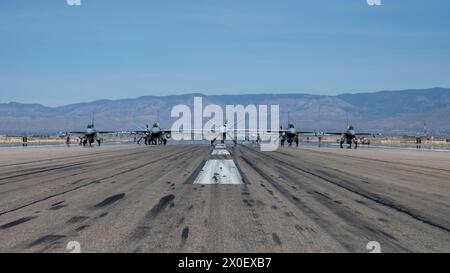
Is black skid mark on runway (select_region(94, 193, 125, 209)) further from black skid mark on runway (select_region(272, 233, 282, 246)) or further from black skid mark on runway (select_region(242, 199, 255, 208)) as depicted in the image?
black skid mark on runway (select_region(272, 233, 282, 246))

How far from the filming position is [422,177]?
2219 cm

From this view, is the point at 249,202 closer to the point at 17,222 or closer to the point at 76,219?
the point at 76,219

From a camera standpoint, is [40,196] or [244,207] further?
[40,196]

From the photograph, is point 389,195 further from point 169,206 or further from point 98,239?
point 98,239

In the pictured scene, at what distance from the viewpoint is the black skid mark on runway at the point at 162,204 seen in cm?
1191

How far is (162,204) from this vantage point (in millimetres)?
13227

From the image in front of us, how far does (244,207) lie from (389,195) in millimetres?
4995

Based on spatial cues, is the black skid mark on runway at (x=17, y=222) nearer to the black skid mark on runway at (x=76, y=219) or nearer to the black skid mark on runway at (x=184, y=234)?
the black skid mark on runway at (x=76, y=219)

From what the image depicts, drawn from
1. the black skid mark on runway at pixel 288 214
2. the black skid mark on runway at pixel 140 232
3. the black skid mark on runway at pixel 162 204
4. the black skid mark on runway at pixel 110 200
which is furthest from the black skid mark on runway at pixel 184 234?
the black skid mark on runway at pixel 110 200

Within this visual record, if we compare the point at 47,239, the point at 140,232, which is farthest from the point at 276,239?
the point at 47,239

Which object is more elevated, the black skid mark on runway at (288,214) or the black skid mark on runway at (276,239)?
the black skid mark on runway at (276,239)

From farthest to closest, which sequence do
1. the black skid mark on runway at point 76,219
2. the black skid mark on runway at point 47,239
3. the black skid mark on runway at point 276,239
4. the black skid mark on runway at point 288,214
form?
the black skid mark on runway at point 288,214, the black skid mark on runway at point 76,219, the black skid mark on runway at point 276,239, the black skid mark on runway at point 47,239
